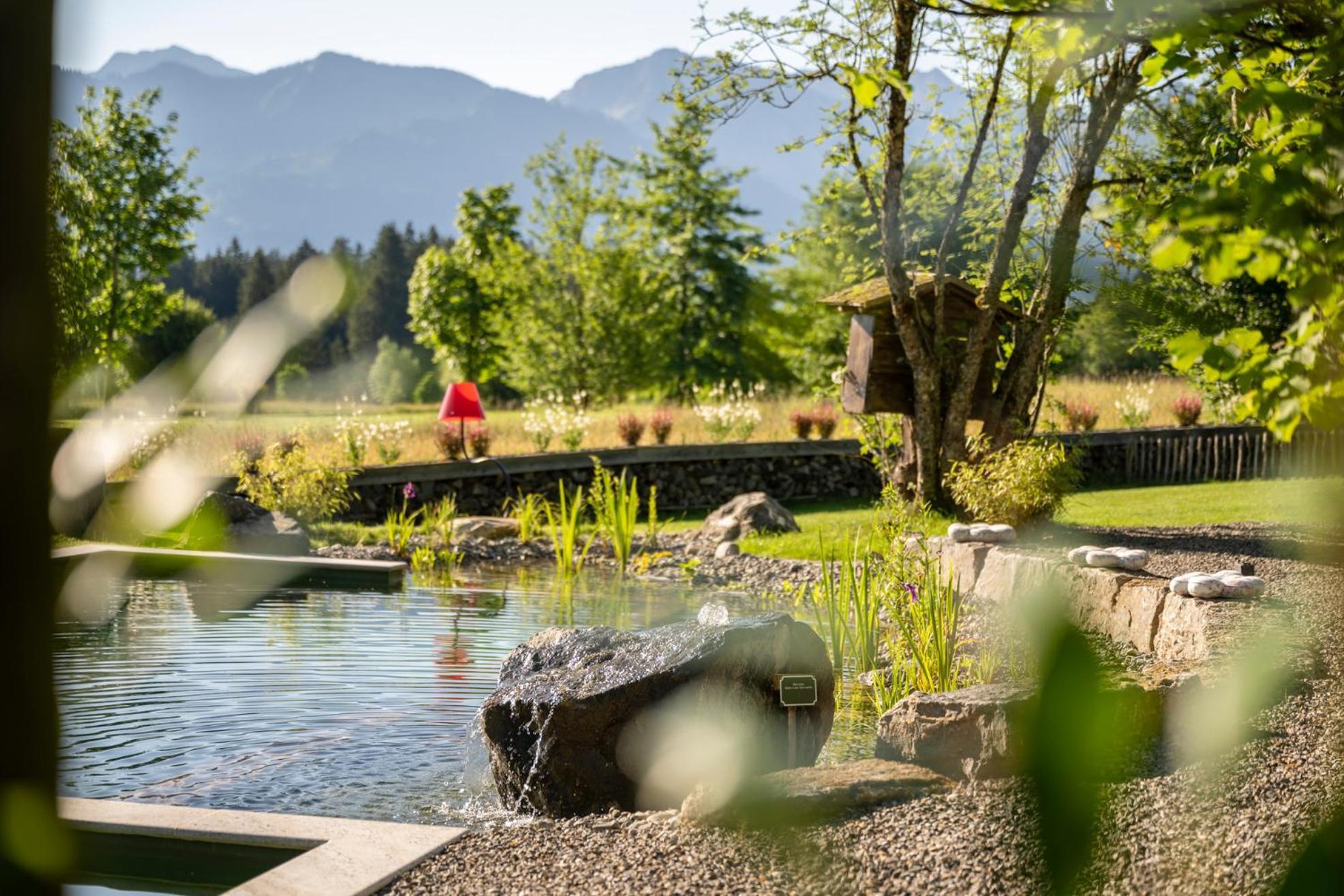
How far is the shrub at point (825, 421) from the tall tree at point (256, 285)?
45863mm

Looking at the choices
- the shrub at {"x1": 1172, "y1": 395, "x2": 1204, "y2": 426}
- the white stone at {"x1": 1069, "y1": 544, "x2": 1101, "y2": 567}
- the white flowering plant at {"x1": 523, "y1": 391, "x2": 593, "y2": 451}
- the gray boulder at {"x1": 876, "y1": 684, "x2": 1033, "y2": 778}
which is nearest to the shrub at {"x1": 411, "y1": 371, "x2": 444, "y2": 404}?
the white flowering plant at {"x1": 523, "y1": 391, "x2": 593, "y2": 451}

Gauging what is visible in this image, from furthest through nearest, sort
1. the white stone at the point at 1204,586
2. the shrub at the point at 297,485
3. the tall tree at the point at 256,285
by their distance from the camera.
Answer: the tall tree at the point at 256,285 < the shrub at the point at 297,485 < the white stone at the point at 1204,586

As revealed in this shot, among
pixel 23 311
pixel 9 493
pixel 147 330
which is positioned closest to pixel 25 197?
pixel 23 311

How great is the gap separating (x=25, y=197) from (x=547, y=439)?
44.3 ft

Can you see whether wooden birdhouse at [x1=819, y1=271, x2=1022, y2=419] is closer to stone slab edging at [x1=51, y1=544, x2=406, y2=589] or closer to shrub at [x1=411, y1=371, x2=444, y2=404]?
stone slab edging at [x1=51, y1=544, x2=406, y2=589]

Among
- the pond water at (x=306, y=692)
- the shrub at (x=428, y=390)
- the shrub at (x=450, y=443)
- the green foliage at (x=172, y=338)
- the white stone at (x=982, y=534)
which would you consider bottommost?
the pond water at (x=306, y=692)

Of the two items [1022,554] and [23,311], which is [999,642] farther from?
[23,311]

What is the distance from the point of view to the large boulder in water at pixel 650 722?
4.31 meters

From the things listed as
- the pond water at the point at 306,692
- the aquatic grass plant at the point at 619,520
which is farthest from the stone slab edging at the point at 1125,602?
the aquatic grass plant at the point at 619,520

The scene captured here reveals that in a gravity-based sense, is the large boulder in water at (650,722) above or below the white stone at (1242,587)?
below

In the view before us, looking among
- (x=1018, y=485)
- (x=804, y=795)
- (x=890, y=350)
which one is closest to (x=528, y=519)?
(x=890, y=350)

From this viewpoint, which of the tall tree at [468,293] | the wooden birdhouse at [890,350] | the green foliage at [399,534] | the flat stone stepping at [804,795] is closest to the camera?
the flat stone stepping at [804,795]

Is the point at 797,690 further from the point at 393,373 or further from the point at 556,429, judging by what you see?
the point at 393,373

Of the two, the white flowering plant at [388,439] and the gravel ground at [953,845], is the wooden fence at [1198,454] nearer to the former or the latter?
the white flowering plant at [388,439]
